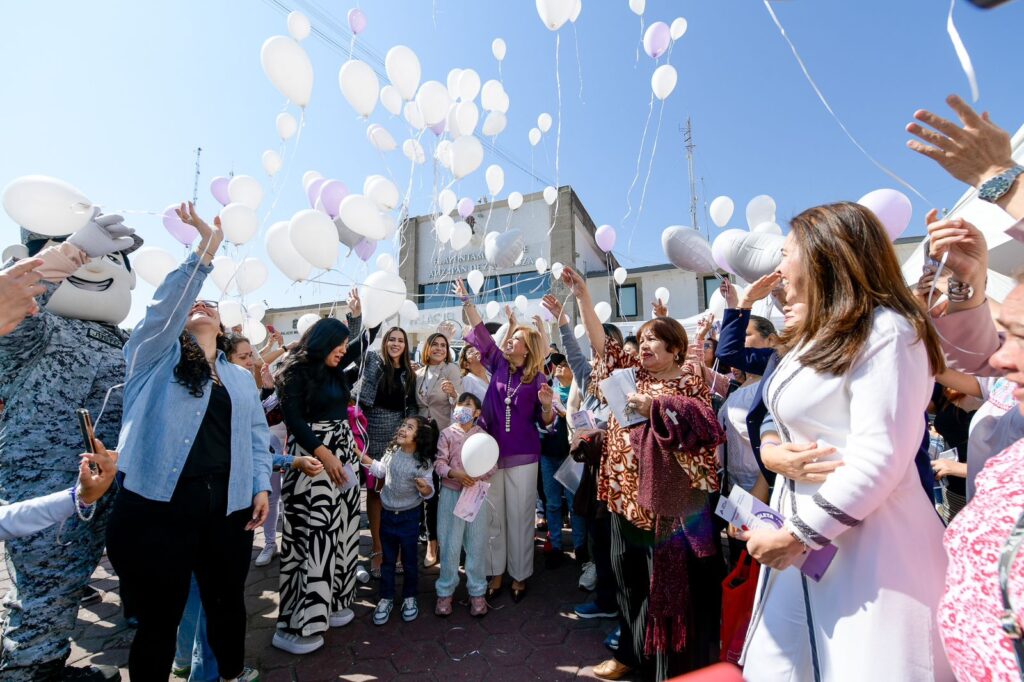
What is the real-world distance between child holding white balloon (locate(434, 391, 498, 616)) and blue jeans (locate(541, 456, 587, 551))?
3.06ft

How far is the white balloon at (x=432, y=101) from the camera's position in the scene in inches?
169

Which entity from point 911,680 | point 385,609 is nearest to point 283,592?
point 385,609

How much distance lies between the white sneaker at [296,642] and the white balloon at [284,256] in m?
2.32

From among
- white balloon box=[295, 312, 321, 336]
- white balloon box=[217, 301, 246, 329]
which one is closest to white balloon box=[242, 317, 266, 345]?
white balloon box=[217, 301, 246, 329]

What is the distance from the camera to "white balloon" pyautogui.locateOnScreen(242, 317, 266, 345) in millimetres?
4734

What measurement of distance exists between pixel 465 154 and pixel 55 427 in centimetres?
372

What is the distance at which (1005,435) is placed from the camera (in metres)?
1.39

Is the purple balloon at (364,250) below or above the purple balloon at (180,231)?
above

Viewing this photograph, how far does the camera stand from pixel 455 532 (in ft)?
9.91

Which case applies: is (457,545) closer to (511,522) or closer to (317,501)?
(511,522)

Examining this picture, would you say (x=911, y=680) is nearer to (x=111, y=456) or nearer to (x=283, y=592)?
(x=111, y=456)

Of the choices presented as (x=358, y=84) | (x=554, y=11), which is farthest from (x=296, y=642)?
(x=554, y=11)

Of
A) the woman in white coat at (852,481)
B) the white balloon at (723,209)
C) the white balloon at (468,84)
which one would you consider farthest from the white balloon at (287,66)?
the white balloon at (723,209)

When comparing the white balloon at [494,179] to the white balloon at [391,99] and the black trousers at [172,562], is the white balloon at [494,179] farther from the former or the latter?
the black trousers at [172,562]
